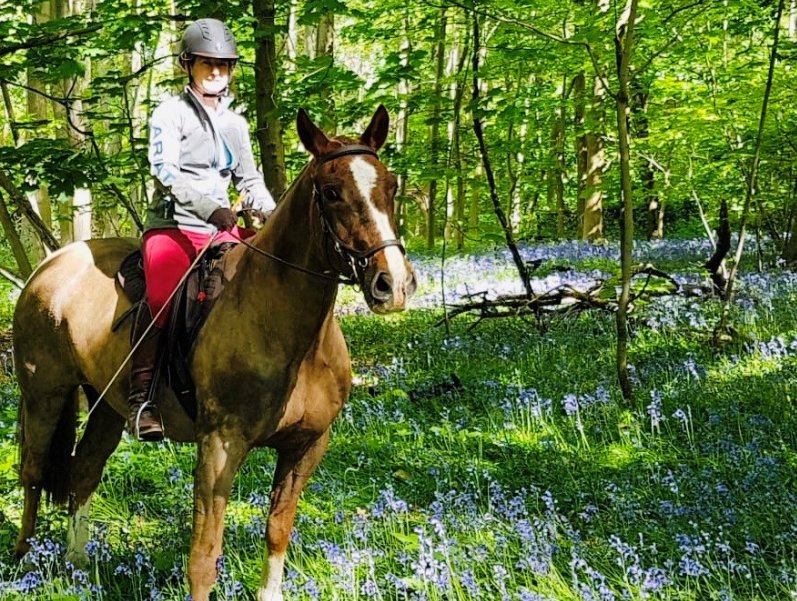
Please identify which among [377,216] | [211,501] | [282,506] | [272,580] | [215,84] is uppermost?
[215,84]

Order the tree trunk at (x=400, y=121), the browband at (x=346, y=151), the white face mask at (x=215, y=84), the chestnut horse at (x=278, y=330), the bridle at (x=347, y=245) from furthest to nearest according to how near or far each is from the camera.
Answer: the tree trunk at (x=400, y=121), the white face mask at (x=215, y=84), the browband at (x=346, y=151), the chestnut horse at (x=278, y=330), the bridle at (x=347, y=245)

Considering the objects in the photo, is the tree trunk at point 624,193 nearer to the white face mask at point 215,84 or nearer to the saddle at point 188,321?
the white face mask at point 215,84

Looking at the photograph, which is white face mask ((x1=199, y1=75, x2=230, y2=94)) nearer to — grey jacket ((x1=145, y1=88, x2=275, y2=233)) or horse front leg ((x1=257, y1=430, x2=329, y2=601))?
Result: grey jacket ((x1=145, y1=88, x2=275, y2=233))

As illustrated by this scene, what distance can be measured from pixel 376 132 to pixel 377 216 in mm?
629

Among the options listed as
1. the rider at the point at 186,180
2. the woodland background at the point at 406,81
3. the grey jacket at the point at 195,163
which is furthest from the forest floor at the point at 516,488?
the grey jacket at the point at 195,163

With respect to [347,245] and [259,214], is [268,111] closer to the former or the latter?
[259,214]

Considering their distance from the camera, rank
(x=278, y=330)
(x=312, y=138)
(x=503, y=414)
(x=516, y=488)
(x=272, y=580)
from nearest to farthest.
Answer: (x=312, y=138) → (x=278, y=330) → (x=272, y=580) → (x=516, y=488) → (x=503, y=414)

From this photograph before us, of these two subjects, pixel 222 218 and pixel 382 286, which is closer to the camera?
pixel 382 286

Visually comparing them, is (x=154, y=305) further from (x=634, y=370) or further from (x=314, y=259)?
(x=634, y=370)

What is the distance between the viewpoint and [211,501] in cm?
366

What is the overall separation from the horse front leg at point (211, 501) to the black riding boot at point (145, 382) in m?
0.47

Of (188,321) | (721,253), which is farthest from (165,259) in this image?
(721,253)

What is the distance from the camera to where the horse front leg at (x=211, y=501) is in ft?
12.0

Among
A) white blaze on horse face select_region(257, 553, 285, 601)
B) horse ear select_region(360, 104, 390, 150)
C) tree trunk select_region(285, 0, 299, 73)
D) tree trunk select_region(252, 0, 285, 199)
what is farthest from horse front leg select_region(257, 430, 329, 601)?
tree trunk select_region(252, 0, 285, 199)
